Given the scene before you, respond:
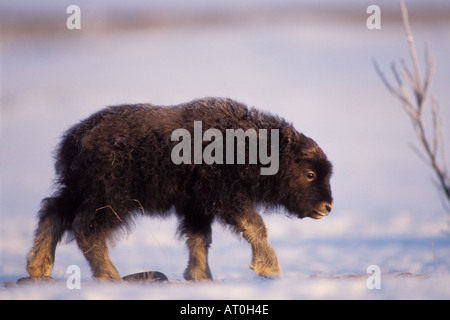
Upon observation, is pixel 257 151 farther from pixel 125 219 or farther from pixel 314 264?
pixel 314 264

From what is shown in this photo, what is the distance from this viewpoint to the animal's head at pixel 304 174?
820 centimetres

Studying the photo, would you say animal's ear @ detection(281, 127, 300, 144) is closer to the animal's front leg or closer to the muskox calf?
the muskox calf

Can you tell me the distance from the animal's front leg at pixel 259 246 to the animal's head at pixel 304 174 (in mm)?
616

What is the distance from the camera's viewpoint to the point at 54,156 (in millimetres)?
8203

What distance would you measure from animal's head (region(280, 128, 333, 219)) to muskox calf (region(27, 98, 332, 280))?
24 mm

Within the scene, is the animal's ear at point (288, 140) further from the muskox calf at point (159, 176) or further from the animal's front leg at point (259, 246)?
the animal's front leg at point (259, 246)

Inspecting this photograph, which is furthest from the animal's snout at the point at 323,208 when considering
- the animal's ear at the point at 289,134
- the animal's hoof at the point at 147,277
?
the animal's hoof at the point at 147,277

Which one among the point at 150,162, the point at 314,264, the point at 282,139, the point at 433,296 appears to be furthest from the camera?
the point at 314,264

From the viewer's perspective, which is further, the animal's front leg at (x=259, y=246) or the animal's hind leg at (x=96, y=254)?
the animal's front leg at (x=259, y=246)

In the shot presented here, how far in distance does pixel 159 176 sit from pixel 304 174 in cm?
176

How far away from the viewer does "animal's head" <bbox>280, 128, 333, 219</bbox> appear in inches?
323

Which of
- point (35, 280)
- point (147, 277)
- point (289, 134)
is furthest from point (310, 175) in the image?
point (35, 280)
